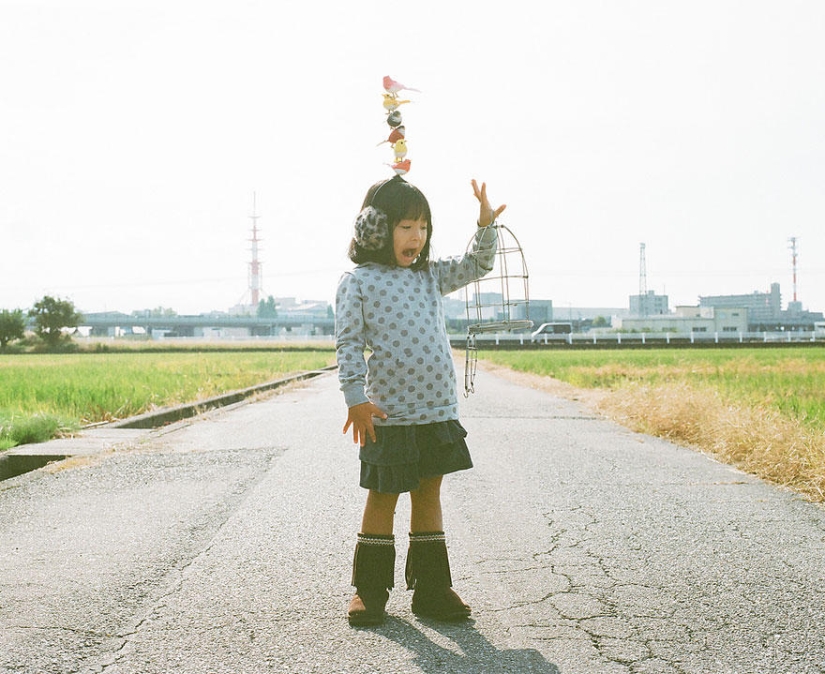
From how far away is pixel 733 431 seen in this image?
7.09 metres

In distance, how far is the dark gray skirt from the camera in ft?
9.32

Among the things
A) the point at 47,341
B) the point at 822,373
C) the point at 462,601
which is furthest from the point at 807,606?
the point at 47,341

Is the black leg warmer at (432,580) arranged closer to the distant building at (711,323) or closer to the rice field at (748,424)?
the rice field at (748,424)

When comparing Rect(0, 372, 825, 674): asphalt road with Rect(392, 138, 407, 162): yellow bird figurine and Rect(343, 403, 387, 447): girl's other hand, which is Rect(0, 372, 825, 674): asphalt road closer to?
Rect(343, 403, 387, 447): girl's other hand

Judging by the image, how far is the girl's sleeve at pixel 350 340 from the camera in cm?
284

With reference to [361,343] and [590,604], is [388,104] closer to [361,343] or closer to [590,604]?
[361,343]

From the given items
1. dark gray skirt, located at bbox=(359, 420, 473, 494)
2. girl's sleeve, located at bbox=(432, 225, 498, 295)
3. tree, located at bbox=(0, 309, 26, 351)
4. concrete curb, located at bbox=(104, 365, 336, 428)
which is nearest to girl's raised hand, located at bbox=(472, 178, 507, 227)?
girl's sleeve, located at bbox=(432, 225, 498, 295)

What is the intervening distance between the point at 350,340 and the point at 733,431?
5179 millimetres

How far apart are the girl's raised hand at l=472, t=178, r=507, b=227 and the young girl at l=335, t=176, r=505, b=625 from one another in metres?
0.25

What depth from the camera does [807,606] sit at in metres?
2.93

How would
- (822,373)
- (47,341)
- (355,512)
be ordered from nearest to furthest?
(355,512) < (822,373) < (47,341)

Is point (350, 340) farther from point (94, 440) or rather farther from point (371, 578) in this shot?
point (94, 440)

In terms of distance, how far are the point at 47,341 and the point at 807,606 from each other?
60974mm

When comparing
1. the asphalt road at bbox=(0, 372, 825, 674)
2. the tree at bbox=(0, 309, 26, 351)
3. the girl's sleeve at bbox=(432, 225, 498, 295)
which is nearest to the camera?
the asphalt road at bbox=(0, 372, 825, 674)
